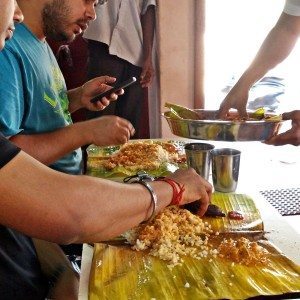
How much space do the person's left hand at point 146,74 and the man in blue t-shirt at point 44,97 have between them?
1651 mm

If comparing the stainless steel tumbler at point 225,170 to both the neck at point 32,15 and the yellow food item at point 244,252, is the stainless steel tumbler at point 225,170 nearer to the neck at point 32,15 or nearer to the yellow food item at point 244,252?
the yellow food item at point 244,252

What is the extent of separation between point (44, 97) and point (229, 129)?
0.79 meters

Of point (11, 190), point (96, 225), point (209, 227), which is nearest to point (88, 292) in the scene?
point (96, 225)

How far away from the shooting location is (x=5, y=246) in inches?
44.7

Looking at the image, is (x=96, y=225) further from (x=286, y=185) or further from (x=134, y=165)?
(x=286, y=185)

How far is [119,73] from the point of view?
3643 mm

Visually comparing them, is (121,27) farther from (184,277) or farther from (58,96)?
(184,277)

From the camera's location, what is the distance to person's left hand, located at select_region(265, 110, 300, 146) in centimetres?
160

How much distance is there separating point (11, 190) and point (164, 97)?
10.3 ft

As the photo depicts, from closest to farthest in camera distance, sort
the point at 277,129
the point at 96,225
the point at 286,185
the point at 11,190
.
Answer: the point at 11,190, the point at 96,225, the point at 277,129, the point at 286,185

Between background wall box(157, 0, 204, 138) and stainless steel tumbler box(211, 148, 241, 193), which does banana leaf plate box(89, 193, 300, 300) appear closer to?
stainless steel tumbler box(211, 148, 241, 193)

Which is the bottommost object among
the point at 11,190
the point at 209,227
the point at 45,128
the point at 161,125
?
the point at 161,125

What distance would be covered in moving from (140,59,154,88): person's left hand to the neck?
1.85 meters

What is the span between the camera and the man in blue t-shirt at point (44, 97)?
1.49m
